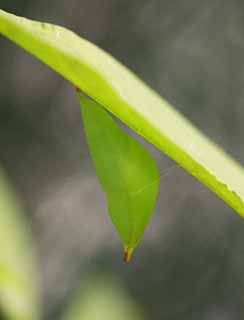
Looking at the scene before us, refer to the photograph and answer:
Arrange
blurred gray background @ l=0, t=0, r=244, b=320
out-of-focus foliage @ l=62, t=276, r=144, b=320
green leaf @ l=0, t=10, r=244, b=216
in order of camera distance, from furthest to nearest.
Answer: blurred gray background @ l=0, t=0, r=244, b=320 → out-of-focus foliage @ l=62, t=276, r=144, b=320 → green leaf @ l=0, t=10, r=244, b=216

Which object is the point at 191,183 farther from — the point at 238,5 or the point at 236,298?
the point at 238,5

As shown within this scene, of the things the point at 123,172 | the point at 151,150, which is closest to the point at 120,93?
the point at 123,172

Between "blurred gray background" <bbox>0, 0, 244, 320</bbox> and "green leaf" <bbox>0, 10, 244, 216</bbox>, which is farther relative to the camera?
"blurred gray background" <bbox>0, 0, 244, 320</bbox>

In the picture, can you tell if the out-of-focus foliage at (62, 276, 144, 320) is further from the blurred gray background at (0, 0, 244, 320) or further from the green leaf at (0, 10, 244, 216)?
the blurred gray background at (0, 0, 244, 320)

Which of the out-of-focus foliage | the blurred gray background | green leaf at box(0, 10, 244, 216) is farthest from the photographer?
the blurred gray background

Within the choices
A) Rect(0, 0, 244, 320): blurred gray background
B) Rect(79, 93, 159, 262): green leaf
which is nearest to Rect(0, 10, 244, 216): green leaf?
Rect(79, 93, 159, 262): green leaf
